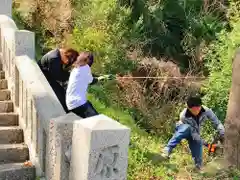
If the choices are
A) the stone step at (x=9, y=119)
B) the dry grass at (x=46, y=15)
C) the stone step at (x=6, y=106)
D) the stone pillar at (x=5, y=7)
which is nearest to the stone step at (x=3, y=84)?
the stone step at (x=6, y=106)

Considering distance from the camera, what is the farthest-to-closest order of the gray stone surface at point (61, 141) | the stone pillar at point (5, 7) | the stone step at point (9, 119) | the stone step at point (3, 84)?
the stone pillar at point (5, 7) < the stone step at point (3, 84) < the stone step at point (9, 119) < the gray stone surface at point (61, 141)

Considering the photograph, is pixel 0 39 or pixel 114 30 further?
pixel 114 30

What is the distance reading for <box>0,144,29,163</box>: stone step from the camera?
17.7 feet

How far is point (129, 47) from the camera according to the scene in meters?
12.8

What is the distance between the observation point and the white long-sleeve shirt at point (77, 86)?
6195 mm

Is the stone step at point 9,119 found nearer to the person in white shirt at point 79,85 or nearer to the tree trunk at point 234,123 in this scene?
the person in white shirt at point 79,85

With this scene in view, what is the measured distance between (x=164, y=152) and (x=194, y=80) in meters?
4.98

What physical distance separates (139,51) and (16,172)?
817 centimetres

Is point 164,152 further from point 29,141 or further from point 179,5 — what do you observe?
point 179,5

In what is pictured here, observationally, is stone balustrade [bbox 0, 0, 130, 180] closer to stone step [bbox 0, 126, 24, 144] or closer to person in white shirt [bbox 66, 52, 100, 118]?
stone step [bbox 0, 126, 24, 144]

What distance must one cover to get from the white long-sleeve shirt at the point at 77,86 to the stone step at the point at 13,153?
3.25 ft

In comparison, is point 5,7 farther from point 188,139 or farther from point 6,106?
point 188,139

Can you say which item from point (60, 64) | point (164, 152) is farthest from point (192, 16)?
point (60, 64)

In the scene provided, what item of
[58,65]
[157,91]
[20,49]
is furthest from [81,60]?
[157,91]
